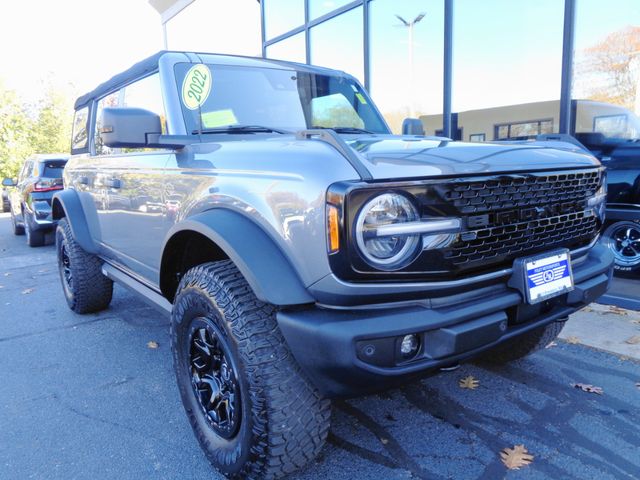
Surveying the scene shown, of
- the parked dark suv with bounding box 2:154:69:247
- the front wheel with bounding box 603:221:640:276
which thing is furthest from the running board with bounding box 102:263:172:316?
the parked dark suv with bounding box 2:154:69:247

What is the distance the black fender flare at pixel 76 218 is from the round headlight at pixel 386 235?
2.99 meters

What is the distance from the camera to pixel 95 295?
4.20 metres

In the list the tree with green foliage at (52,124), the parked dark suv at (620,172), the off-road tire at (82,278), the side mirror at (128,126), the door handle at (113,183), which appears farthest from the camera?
the tree with green foliage at (52,124)

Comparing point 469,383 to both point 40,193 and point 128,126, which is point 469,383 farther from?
point 40,193

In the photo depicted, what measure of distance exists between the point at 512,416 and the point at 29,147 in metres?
23.8

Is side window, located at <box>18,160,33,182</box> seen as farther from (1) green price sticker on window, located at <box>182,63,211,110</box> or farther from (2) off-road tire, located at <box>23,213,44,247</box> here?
A: (1) green price sticker on window, located at <box>182,63,211,110</box>

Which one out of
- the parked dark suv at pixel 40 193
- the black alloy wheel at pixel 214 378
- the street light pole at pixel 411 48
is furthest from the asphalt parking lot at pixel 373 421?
the parked dark suv at pixel 40 193

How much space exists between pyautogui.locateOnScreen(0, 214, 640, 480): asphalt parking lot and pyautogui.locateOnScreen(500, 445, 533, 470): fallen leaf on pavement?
0.03 metres

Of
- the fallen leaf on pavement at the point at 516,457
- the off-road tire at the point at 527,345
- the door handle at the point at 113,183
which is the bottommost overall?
the fallen leaf on pavement at the point at 516,457

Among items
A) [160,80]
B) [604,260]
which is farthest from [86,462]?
[604,260]

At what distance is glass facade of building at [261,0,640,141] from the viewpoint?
484 cm

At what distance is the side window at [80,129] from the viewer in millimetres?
4449

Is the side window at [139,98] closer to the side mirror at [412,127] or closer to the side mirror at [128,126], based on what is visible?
the side mirror at [128,126]

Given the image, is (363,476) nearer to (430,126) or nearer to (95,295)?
(95,295)
